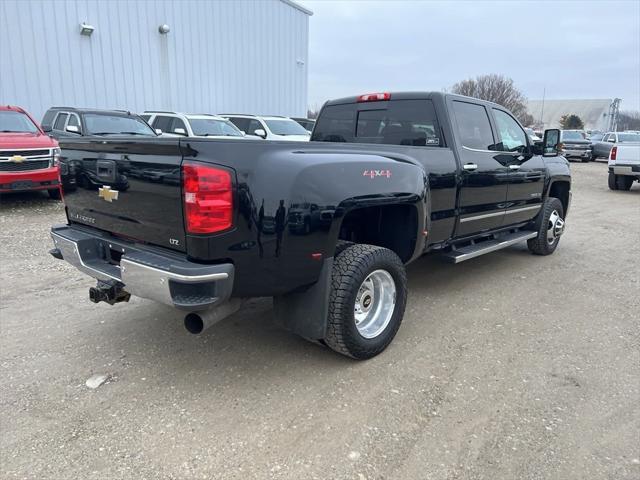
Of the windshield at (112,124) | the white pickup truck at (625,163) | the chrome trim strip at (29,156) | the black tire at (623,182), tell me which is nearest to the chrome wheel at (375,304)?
the chrome trim strip at (29,156)

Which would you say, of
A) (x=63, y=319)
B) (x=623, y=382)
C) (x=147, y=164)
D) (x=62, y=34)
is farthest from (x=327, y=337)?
(x=62, y=34)

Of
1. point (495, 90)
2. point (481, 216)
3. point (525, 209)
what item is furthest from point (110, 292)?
point (495, 90)

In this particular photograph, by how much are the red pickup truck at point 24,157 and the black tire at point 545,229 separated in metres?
7.46

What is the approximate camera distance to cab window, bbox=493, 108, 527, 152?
17.2 feet

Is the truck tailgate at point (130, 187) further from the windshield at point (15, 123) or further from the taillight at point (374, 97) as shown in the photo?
the windshield at point (15, 123)

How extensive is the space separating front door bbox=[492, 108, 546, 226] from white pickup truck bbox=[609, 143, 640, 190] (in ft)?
31.9

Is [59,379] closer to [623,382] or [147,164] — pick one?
[147,164]

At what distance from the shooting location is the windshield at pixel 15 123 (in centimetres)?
901

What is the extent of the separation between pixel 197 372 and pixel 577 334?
3009 millimetres

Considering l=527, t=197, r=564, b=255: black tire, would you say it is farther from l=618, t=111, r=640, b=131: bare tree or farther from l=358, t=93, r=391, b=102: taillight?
l=618, t=111, r=640, b=131: bare tree

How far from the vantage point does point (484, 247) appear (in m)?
4.90

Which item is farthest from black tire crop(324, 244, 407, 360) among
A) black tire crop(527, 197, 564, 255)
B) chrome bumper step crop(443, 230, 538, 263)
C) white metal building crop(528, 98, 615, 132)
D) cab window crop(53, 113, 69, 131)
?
white metal building crop(528, 98, 615, 132)

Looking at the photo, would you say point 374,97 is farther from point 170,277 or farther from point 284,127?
point 284,127

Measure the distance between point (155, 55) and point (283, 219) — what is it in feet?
52.3
